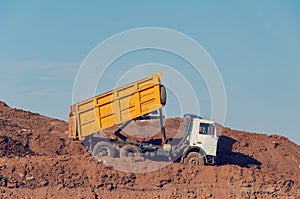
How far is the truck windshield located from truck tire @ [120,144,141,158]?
311 cm

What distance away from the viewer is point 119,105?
27.3m

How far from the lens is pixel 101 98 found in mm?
27500

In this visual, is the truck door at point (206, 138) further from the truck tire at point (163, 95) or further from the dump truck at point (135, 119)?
the truck tire at point (163, 95)

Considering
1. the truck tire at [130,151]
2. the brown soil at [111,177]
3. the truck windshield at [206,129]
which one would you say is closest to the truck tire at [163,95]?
the truck windshield at [206,129]

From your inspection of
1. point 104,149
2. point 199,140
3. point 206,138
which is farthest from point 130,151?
point 206,138

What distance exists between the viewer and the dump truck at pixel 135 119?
2708 cm

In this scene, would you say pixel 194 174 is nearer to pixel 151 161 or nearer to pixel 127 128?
pixel 151 161

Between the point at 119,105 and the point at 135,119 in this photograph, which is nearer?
the point at 119,105

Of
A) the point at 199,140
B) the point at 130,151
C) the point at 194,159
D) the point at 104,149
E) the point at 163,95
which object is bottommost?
the point at 194,159

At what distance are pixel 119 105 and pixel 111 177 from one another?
3.85 m

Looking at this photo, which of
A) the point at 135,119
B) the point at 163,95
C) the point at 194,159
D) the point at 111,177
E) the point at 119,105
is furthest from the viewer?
the point at 194,159

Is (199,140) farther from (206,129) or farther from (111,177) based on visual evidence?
(111,177)

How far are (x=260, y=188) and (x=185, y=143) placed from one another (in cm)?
403

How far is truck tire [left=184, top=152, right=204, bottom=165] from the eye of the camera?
27828 millimetres
